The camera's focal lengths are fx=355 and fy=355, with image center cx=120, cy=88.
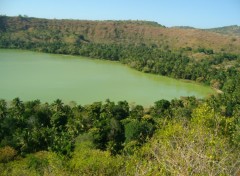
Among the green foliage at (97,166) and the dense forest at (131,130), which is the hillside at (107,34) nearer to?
the dense forest at (131,130)

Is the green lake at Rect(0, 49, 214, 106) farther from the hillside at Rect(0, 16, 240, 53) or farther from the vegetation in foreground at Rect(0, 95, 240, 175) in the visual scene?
the hillside at Rect(0, 16, 240, 53)

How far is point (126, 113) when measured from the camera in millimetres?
52938

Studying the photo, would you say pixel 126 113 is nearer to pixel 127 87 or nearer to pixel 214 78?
pixel 127 87

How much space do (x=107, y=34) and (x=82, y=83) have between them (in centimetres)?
9668

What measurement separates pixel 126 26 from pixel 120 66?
79.0m

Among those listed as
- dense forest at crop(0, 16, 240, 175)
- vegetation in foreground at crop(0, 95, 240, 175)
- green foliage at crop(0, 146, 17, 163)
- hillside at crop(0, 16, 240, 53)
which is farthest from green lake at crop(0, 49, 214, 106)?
hillside at crop(0, 16, 240, 53)

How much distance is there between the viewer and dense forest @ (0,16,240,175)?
47.2 feet

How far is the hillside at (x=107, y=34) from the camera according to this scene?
16250cm

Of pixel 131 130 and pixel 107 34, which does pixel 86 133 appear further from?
pixel 107 34

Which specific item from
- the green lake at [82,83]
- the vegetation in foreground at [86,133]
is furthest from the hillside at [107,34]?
the vegetation in foreground at [86,133]

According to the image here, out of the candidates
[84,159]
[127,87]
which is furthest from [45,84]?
[84,159]

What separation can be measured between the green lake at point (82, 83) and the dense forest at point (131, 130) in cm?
599

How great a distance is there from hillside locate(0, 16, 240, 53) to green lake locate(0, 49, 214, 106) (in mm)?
44945

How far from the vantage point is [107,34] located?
182m
